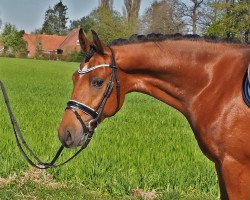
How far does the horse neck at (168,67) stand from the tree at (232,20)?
45.8 meters

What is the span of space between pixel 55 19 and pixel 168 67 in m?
131

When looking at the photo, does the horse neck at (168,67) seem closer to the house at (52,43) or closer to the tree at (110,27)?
the tree at (110,27)

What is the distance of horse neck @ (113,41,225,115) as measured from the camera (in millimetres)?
4618

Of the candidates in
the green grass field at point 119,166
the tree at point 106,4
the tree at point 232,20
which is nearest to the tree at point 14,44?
the tree at point 106,4

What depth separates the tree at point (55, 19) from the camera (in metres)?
130

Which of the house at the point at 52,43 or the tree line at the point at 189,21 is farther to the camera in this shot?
the house at the point at 52,43

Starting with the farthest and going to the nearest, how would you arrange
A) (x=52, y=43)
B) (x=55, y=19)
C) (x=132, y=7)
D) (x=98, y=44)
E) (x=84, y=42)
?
1. (x=55, y=19)
2. (x=52, y=43)
3. (x=132, y=7)
4. (x=84, y=42)
5. (x=98, y=44)

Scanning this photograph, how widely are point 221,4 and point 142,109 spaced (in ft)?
125

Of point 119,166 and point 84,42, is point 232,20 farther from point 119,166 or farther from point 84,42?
point 84,42

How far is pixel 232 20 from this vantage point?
51.8 metres

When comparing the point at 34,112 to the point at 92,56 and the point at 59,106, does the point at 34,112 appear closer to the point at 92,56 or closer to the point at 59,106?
the point at 59,106

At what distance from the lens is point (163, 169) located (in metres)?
7.64

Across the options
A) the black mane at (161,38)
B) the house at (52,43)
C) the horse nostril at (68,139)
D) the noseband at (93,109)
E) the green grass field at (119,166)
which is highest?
the house at (52,43)

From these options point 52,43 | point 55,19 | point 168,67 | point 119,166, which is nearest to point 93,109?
point 168,67
